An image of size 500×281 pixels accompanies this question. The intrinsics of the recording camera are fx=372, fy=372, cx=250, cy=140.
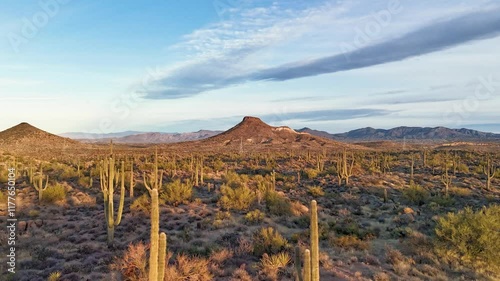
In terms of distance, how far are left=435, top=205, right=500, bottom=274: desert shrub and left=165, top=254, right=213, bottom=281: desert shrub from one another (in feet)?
25.2

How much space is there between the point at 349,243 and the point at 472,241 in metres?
3.92

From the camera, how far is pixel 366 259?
12.1 meters

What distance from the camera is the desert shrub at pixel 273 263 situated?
35.2 feet

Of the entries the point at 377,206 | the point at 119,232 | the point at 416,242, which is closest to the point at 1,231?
the point at 119,232

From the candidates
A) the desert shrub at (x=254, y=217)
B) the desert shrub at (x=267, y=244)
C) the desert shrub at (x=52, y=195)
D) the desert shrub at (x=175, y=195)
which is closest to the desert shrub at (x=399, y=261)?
the desert shrub at (x=267, y=244)

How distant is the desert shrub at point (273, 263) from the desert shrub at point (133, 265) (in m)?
3.39

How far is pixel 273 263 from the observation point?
11211mm

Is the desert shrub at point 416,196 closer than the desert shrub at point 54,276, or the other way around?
the desert shrub at point 54,276

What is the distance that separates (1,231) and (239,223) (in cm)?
941

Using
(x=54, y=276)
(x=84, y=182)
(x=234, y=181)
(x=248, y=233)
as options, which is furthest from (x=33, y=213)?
(x=234, y=181)

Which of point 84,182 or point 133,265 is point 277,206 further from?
point 84,182

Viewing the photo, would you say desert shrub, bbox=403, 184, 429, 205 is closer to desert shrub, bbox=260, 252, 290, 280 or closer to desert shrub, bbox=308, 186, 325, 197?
desert shrub, bbox=308, 186, 325, 197

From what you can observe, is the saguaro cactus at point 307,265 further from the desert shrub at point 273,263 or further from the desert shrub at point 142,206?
the desert shrub at point 142,206

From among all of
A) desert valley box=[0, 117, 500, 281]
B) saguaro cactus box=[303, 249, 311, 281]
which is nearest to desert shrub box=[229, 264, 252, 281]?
desert valley box=[0, 117, 500, 281]
